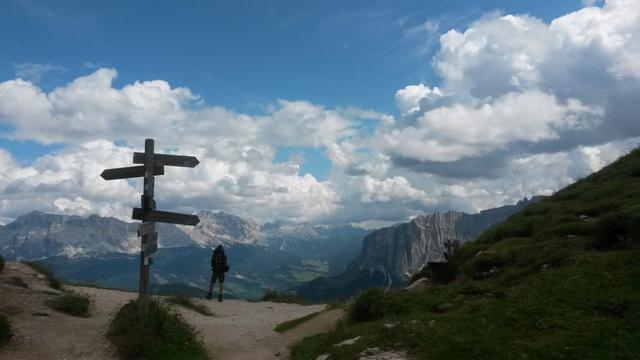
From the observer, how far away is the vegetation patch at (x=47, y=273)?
29.0 meters

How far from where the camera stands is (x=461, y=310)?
16469 millimetres

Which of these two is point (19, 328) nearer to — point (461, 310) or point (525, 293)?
point (461, 310)

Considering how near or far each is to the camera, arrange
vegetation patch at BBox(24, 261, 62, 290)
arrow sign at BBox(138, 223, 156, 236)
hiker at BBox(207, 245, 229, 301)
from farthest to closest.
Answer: hiker at BBox(207, 245, 229, 301) → vegetation patch at BBox(24, 261, 62, 290) → arrow sign at BBox(138, 223, 156, 236)

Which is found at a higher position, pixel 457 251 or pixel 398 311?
pixel 457 251

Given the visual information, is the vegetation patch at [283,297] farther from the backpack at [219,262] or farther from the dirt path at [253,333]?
the dirt path at [253,333]

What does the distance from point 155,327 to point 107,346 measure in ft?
5.31

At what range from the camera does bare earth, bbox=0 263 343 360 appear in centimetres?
1728

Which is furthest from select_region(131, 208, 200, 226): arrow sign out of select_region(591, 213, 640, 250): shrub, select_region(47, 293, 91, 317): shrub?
select_region(591, 213, 640, 250): shrub

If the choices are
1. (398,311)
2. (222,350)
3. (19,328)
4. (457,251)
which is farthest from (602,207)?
(19,328)

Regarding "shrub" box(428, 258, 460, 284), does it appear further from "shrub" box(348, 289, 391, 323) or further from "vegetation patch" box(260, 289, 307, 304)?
"vegetation patch" box(260, 289, 307, 304)

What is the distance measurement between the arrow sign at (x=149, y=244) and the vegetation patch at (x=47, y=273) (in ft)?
42.3

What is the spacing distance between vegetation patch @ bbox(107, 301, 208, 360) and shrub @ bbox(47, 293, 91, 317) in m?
4.59

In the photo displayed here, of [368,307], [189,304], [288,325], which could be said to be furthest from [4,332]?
[189,304]

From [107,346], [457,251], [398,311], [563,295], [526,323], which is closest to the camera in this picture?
[526,323]
